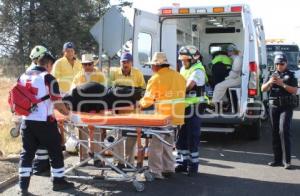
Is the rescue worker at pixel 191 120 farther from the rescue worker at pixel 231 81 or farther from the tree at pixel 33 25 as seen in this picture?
the tree at pixel 33 25

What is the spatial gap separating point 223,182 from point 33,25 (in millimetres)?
18861

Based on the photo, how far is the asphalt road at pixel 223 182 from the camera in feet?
20.7

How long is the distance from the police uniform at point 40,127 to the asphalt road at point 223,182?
1.17ft

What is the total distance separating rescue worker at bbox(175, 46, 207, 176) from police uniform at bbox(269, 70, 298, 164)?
4.14ft

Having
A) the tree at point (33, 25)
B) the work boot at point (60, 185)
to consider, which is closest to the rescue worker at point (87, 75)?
the work boot at point (60, 185)

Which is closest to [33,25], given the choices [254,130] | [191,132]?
[254,130]

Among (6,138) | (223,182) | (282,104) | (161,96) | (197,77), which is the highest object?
(197,77)

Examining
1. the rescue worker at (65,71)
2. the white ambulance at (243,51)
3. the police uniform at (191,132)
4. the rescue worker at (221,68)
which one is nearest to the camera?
the police uniform at (191,132)

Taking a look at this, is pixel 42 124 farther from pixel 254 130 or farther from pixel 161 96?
pixel 254 130

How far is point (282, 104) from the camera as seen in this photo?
776 cm

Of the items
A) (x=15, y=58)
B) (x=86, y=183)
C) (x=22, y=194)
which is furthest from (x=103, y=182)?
(x=15, y=58)

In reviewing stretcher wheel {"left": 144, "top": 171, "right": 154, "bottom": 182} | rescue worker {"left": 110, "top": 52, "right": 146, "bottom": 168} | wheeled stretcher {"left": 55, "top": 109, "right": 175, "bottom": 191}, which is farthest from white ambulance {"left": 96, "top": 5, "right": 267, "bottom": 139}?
wheeled stretcher {"left": 55, "top": 109, "right": 175, "bottom": 191}

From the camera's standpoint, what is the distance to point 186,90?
7.33 metres

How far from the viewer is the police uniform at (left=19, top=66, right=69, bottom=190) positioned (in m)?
5.98
